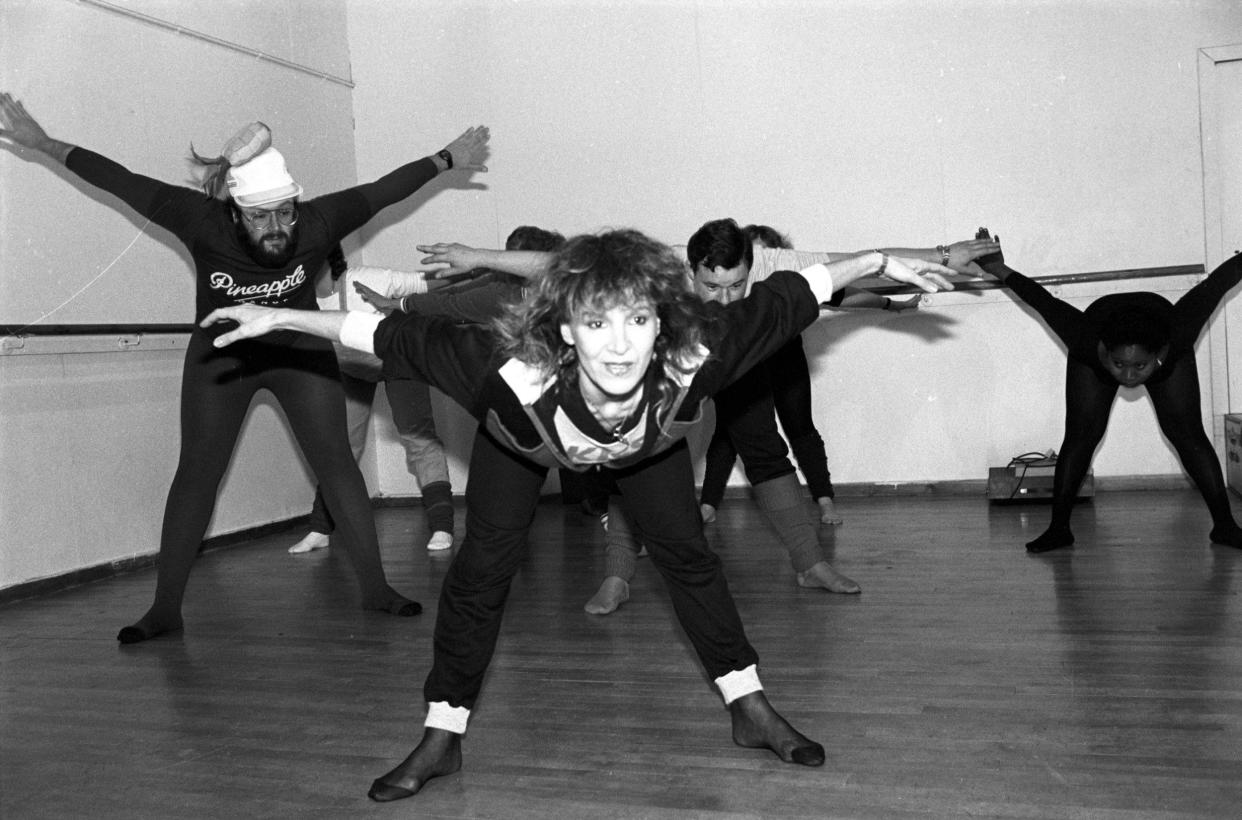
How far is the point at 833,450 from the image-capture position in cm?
618

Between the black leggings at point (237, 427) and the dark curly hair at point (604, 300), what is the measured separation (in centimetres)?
175

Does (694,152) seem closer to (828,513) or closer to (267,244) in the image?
(828,513)

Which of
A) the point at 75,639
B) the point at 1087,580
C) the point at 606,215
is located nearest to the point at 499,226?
the point at 606,215

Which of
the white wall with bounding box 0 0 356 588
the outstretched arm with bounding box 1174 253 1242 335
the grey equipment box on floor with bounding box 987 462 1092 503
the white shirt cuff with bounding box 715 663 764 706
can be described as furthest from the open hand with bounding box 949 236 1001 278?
the white wall with bounding box 0 0 356 588

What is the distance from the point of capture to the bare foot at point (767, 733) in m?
2.36

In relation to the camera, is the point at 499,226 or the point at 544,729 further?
the point at 499,226

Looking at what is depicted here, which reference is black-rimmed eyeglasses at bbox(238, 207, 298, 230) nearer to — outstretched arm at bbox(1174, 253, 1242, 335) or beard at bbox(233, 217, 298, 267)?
beard at bbox(233, 217, 298, 267)

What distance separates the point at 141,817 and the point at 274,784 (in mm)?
264

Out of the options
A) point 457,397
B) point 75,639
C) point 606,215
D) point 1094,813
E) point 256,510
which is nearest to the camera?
point 1094,813

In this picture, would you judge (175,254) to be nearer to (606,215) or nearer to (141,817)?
(606,215)

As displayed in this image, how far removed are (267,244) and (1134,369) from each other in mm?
3013

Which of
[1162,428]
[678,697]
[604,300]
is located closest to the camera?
[604,300]

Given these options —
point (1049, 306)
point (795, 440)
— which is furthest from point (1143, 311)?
point (795, 440)

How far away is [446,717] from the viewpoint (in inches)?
93.5
